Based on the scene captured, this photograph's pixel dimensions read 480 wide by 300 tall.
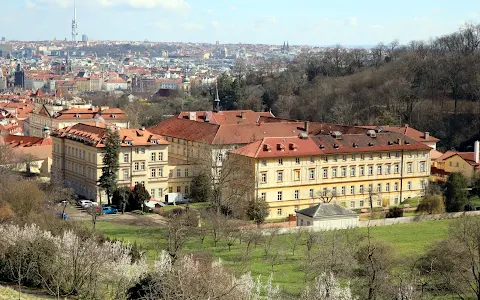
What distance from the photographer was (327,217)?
134ft

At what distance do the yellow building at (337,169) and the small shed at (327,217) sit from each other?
4.89 metres

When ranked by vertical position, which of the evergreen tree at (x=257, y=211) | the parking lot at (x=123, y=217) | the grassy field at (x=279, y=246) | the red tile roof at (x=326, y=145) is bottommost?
the parking lot at (x=123, y=217)

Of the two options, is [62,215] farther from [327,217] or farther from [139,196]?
[327,217]

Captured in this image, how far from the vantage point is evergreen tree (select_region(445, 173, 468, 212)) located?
46219mm

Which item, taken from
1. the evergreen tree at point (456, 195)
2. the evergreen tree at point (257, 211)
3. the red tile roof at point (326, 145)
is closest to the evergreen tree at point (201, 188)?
the red tile roof at point (326, 145)

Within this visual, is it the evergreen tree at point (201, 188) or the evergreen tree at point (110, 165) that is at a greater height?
the evergreen tree at point (110, 165)

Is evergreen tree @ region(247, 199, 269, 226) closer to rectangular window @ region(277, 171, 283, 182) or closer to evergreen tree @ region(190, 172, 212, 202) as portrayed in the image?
rectangular window @ region(277, 171, 283, 182)

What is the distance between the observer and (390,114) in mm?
68625

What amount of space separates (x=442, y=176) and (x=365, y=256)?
25888mm

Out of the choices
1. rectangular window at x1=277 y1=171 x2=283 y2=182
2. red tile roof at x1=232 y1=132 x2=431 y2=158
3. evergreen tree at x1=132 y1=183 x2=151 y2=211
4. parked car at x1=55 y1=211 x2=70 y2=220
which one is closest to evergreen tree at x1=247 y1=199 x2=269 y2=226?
rectangular window at x1=277 y1=171 x2=283 y2=182

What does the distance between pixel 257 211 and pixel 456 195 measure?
11818 mm

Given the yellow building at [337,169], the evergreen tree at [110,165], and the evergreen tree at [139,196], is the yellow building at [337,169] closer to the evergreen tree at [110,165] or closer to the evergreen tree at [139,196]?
the evergreen tree at [139,196]

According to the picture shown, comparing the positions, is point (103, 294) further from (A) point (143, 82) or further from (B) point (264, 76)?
(A) point (143, 82)

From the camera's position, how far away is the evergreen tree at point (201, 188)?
160ft
